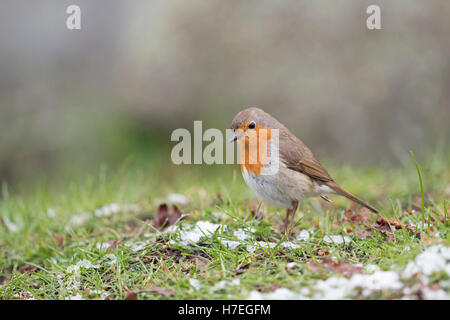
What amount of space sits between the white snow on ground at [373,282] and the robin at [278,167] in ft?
3.49

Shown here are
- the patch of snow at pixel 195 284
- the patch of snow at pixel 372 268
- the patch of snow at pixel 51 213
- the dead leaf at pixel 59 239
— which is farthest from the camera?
the patch of snow at pixel 51 213

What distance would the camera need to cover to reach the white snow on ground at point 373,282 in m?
2.69

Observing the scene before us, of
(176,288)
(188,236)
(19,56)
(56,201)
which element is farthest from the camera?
(19,56)

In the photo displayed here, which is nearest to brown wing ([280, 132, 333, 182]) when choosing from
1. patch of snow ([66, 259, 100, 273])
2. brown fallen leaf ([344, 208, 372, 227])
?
brown fallen leaf ([344, 208, 372, 227])

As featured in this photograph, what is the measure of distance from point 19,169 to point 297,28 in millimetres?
4837

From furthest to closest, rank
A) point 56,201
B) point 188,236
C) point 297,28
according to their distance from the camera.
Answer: point 297,28 < point 56,201 < point 188,236

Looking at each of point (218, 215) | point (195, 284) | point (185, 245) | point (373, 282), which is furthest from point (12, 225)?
point (373, 282)

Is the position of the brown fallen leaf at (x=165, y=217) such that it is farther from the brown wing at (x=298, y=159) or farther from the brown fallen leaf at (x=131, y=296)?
the brown fallen leaf at (x=131, y=296)

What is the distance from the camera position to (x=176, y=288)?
3000 mm

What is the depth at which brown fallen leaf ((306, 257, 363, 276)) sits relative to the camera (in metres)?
2.91

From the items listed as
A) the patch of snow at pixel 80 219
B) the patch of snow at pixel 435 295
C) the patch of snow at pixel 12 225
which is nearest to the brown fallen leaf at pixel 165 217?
the patch of snow at pixel 80 219

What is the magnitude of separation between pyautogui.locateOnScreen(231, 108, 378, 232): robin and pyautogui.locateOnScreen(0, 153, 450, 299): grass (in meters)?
0.21

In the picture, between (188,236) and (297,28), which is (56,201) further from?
(297,28)

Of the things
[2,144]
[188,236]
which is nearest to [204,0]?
[2,144]
